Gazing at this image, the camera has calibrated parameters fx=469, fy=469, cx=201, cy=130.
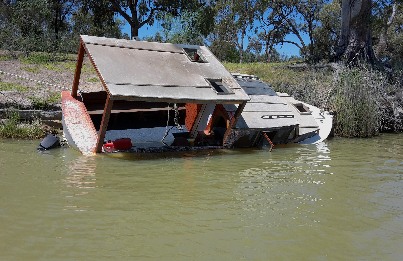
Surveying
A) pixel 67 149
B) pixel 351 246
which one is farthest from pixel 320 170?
pixel 67 149

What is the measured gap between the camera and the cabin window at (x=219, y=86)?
33.3 feet

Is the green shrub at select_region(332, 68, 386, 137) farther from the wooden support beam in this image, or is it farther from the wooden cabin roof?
the wooden cabin roof

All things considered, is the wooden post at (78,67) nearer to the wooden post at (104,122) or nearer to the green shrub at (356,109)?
the wooden post at (104,122)

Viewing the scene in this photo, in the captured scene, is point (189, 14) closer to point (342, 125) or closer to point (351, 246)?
point (342, 125)

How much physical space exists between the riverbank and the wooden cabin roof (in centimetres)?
283

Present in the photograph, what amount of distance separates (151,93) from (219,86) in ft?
6.22

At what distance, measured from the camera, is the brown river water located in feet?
A: 14.5

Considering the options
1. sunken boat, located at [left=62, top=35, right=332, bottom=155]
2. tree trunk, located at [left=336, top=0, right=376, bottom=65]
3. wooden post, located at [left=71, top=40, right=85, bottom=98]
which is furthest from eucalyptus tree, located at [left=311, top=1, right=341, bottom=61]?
wooden post, located at [left=71, top=40, right=85, bottom=98]

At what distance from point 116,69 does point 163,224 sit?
500cm

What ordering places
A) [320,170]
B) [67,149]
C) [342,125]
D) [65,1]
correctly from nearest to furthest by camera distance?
[320,170] → [67,149] → [342,125] → [65,1]

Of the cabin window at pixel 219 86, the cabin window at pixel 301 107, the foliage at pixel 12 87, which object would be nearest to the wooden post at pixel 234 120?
the cabin window at pixel 219 86

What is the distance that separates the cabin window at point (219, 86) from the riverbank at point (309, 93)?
4143mm

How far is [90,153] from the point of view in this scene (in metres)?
9.31

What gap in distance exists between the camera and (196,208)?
5750 millimetres
